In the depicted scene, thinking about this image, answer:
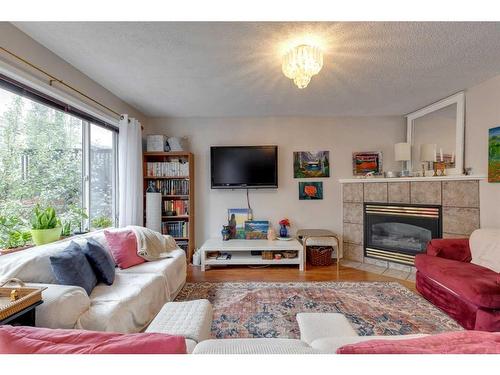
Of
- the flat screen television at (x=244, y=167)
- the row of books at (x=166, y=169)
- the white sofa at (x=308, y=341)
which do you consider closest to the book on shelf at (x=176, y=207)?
the row of books at (x=166, y=169)

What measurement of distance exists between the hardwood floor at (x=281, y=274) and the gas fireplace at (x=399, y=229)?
508mm

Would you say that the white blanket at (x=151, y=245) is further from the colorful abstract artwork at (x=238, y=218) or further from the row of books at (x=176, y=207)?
the colorful abstract artwork at (x=238, y=218)

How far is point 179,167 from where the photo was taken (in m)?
3.73

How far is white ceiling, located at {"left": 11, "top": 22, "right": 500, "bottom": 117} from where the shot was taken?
176 centimetres

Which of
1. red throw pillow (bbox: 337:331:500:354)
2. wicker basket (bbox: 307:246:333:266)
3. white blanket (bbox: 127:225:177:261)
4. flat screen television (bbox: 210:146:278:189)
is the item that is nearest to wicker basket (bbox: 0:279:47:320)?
white blanket (bbox: 127:225:177:261)

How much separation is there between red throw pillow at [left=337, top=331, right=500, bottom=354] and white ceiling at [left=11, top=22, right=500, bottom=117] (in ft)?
6.15

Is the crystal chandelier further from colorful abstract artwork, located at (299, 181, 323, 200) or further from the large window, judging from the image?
colorful abstract artwork, located at (299, 181, 323, 200)

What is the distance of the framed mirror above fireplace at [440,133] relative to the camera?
3010 mm

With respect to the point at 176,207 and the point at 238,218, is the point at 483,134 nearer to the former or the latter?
the point at 238,218

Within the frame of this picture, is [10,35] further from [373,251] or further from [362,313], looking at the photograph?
[373,251]

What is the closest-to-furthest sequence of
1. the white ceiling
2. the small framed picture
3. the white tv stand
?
the white ceiling
the white tv stand
the small framed picture

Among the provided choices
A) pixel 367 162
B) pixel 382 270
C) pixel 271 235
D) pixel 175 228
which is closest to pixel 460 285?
pixel 382 270
